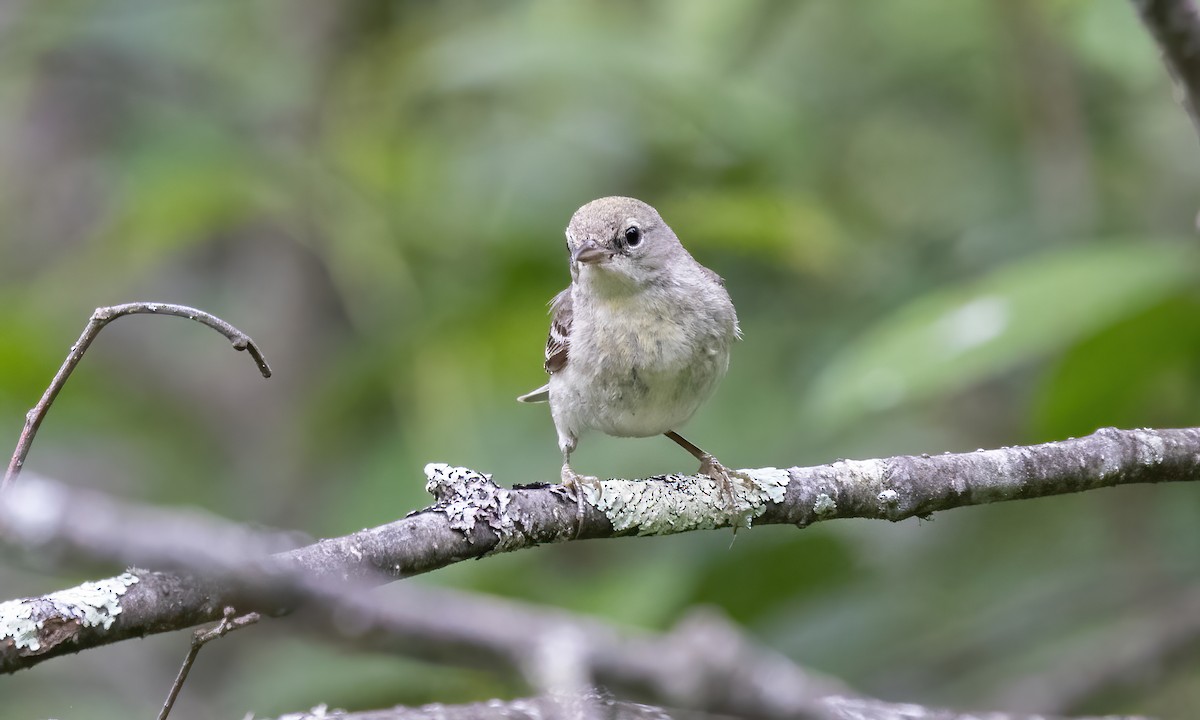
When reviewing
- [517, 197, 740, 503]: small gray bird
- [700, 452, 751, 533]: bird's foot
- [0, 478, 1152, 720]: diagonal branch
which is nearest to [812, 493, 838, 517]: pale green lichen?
[700, 452, 751, 533]: bird's foot

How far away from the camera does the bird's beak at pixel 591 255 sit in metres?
4.53

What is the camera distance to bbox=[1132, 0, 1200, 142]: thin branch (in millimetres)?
1945

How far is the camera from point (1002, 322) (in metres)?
4.42

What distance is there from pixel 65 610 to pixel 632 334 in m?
2.70

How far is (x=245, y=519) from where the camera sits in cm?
590

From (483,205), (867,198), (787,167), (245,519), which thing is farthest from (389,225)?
(867,198)

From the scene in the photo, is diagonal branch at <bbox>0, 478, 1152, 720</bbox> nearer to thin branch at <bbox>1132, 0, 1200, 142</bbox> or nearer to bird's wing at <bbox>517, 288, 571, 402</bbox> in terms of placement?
thin branch at <bbox>1132, 0, 1200, 142</bbox>

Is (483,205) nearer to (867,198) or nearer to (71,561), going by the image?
(867,198)

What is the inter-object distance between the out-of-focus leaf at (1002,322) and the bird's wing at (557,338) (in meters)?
1.08

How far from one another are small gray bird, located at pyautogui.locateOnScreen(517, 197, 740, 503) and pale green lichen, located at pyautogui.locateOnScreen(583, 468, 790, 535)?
2.70ft

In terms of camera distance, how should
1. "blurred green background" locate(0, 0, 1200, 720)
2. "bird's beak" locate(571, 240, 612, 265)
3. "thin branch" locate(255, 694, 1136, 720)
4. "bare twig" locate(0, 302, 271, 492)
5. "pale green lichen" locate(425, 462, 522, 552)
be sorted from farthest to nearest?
1. "blurred green background" locate(0, 0, 1200, 720)
2. "bird's beak" locate(571, 240, 612, 265)
3. "pale green lichen" locate(425, 462, 522, 552)
4. "bare twig" locate(0, 302, 271, 492)
5. "thin branch" locate(255, 694, 1136, 720)

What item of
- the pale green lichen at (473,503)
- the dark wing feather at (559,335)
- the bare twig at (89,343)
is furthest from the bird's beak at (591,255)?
the bare twig at (89,343)

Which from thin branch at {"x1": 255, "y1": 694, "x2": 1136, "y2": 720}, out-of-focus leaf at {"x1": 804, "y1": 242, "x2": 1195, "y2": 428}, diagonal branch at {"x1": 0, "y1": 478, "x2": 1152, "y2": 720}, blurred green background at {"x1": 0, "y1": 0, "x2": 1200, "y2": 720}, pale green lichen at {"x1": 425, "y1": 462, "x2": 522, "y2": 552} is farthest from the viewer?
blurred green background at {"x1": 0, "y1": 0, "x2": 1200, "y2": 720}

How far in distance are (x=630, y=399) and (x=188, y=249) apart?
488 centimetres
